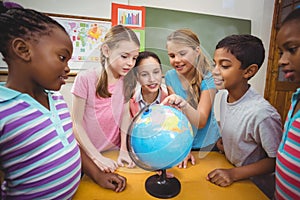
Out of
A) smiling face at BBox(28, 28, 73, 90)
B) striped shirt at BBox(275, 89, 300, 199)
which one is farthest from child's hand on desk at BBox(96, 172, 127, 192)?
striped shirt at BBox(275, 89, 300, 199)

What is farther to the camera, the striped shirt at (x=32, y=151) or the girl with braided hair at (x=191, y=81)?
the girl with braided hair at (x=191, y=81)

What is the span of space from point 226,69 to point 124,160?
0.47 m

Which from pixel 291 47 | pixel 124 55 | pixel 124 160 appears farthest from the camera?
pixel 124 160

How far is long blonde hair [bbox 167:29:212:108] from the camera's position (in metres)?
0.62

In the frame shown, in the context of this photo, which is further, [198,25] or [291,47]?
[198,25]

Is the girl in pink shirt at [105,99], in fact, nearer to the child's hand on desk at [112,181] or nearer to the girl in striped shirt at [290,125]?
the child's hand on desk at [112,181]

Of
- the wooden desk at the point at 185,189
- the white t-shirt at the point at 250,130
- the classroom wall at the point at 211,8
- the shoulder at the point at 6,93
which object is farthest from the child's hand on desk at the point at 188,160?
the shoulder at the point at 6,93

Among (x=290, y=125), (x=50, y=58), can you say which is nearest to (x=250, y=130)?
(x=290, y=125)

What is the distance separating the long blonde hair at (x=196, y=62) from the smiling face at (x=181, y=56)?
0.4 inches

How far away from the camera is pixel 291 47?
422 millimetres

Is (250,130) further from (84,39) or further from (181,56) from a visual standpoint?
(84,39)

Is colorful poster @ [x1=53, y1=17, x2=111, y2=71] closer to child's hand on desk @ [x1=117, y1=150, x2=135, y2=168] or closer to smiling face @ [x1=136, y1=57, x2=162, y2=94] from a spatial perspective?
smiling face @ [x1=136, y1=57, x2=162, y2=94]

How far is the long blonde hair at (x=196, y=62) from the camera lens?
0.62 meters

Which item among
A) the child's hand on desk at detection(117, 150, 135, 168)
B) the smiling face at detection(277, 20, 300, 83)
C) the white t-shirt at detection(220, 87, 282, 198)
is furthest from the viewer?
the child's hand on desk at detection(117, 150, 135, 168)
